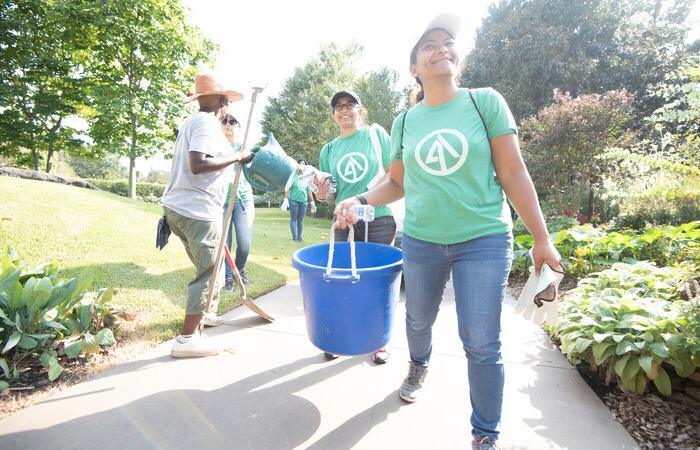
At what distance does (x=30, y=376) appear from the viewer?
2.14m

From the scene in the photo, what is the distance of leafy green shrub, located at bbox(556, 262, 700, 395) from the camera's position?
187cm

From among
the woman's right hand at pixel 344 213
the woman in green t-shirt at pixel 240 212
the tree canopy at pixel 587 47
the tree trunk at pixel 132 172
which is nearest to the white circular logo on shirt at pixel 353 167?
the woman's right hand at pixel 344 213

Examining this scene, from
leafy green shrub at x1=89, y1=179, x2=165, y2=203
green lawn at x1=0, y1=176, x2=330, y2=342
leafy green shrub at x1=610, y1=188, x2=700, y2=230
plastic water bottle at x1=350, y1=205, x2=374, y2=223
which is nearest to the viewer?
plastic water bottle at x1=350, y1=205, x2=374, y2=223

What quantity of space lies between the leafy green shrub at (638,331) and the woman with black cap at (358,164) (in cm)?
128

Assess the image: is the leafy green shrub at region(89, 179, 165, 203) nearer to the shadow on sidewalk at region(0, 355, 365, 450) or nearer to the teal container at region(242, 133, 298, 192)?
the teal container at region(242, 133, 298, 192)

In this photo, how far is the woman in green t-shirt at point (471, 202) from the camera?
1.47m

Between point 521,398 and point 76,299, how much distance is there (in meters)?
2.88

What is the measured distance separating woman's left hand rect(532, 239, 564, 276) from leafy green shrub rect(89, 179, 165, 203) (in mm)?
21910

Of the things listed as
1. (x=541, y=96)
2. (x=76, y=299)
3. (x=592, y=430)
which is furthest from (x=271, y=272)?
(x=541, y=96)

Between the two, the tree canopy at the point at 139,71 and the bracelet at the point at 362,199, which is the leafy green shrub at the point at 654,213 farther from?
the tree canopy at the point at 139,71

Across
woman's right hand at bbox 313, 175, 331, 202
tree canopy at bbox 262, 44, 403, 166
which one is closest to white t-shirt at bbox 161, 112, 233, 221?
woman's right hand at bbox 313, 175, 331, 202

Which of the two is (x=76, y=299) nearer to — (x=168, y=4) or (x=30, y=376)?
(x=30, y=376)

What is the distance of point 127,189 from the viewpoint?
67.1ft

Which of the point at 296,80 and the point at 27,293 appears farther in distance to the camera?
the point at 296,80
